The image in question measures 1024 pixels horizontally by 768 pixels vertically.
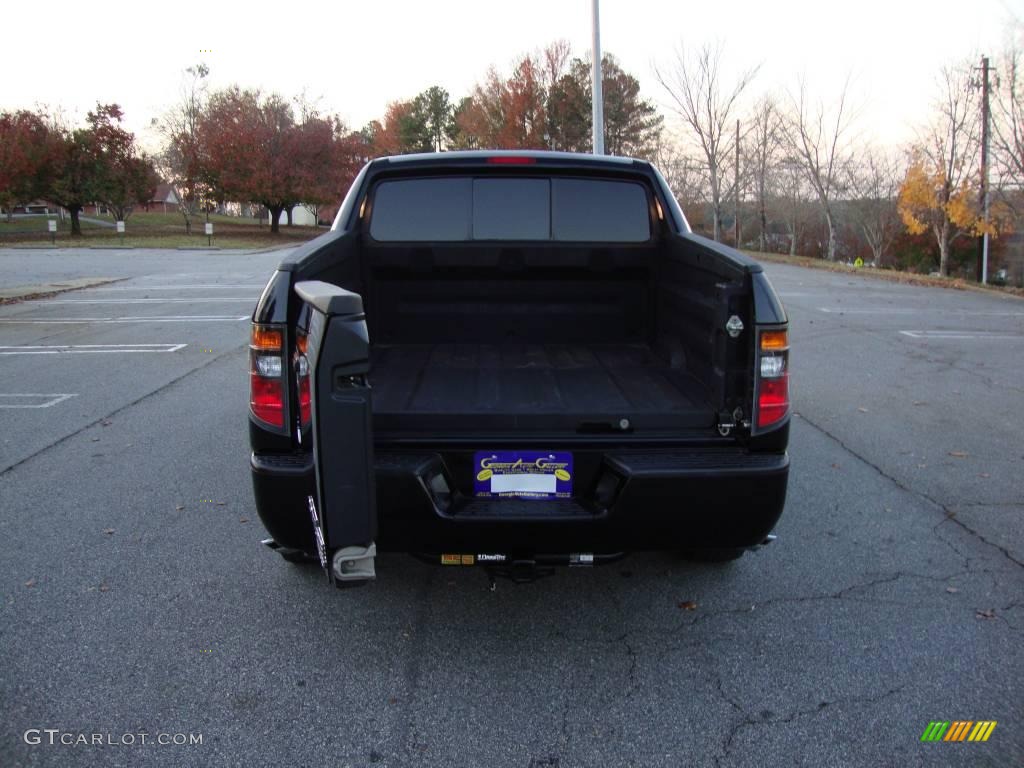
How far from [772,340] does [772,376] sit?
14cm

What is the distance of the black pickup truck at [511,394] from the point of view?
2.72 m

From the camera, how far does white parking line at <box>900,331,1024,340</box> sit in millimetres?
11703

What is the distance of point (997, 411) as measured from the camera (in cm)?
720

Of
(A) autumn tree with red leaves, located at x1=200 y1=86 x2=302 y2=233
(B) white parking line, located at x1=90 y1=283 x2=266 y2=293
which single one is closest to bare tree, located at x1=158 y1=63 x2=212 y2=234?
(A) autumn tree with red leaves, located at x1=200 y1=86 x2=302 y2=233

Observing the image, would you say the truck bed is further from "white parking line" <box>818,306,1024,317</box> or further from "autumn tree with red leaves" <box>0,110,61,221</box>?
"autumn tree with red leaves" <box>0,110,61,221</box>

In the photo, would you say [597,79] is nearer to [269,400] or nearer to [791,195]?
[269,400]

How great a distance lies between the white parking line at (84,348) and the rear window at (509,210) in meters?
7.09

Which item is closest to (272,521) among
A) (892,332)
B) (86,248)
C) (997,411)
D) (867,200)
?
(997,411)

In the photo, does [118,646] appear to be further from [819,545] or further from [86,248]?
[86,248]

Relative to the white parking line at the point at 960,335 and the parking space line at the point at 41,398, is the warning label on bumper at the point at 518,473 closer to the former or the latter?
the parking space line at the point at 41,398

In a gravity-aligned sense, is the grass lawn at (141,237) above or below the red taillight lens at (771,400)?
above

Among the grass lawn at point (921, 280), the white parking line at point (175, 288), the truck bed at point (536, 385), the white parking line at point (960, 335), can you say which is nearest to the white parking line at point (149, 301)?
the white parking line at point (175, 288)

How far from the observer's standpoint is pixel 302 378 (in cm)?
289

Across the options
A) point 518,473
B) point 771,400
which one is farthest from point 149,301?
point 771,400
